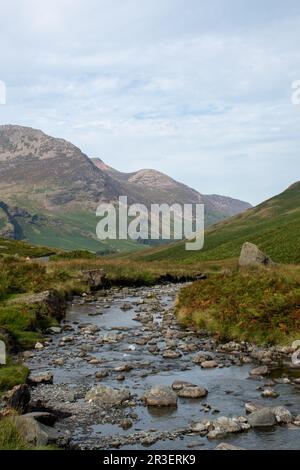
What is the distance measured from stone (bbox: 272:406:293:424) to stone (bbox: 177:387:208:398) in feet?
9.64

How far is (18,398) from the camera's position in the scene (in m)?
13.9

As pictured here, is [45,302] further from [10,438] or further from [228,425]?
[10,438]

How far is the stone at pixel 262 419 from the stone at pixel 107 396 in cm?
426

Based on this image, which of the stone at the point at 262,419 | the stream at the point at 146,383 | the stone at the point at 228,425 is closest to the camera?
the stream at the point at 146,383

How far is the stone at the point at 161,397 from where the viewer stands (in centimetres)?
1534

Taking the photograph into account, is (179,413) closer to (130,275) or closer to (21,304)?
(21,304)

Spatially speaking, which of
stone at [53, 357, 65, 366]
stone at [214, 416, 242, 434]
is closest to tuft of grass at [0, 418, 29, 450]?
stone at [214, 416, 242, 434]

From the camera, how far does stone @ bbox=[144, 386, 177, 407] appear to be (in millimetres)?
15344

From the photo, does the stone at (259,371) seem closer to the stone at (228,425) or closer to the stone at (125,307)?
the stone at (228,425)

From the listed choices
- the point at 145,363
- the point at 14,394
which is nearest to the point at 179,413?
the point at 14,394

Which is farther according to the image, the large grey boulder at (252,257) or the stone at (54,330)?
the large grey boulder at (252,257)

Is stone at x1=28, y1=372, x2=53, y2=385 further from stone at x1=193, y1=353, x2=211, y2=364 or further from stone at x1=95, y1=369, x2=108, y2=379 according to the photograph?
stone at x1=193, y1=353, x2=211, y2=364

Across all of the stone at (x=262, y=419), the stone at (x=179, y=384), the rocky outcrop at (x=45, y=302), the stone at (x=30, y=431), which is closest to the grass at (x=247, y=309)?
the stone at (x=179, y=384)

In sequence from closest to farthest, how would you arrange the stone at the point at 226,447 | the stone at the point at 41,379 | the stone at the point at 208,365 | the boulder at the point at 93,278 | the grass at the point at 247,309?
the stone at the point at 226,447 → the stone at the point at 41,379 → the stone at the point at 208,365 → the grass at the point at 247,309 → the boulder at the point at 93,278
